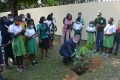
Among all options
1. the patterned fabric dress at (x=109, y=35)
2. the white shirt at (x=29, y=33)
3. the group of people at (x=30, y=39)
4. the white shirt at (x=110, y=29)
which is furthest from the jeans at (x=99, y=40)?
the white shirt at (x=29, y=33)

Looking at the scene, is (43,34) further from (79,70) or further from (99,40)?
(99,40)

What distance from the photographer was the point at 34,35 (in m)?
11.9

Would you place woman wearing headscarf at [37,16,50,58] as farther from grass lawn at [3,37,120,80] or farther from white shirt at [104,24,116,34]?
white shirt at [104,24,116,34]

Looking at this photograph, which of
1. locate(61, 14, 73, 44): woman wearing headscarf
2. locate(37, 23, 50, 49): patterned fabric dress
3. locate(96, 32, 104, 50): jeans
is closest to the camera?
locate(37, 23, 50, 49): patterned fabric dress

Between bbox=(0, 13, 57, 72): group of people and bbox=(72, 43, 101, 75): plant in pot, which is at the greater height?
bbox=(0, 13, 57, 72): group of people

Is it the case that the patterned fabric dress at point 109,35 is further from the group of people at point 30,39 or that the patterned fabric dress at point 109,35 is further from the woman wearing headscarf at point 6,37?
the woman wearing headscarf at point 6,37

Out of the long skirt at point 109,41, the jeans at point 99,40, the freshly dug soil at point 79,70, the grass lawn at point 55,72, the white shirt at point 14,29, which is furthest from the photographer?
the jeans at point 99,40

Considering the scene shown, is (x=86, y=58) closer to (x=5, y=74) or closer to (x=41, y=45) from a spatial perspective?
(x=41, y=45)

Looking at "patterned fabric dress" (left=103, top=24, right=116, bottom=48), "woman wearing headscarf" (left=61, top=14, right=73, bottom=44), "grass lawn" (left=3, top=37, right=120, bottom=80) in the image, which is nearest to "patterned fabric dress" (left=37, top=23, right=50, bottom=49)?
"grass lawn" (left=3, top=37, right=120, bottom=80)

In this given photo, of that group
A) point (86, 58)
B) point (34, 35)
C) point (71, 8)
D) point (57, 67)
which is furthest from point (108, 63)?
point (71, 8)

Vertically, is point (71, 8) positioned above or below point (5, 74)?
above

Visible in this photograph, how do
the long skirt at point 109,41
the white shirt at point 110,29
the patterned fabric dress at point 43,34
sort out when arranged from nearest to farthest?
the patterned fabric dress at point 43,34 → the white shirt at point 110,29 → the long skirt at point 109,41

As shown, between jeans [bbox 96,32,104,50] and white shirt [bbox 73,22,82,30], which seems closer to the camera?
jeans [bbox 96,32,104,50]

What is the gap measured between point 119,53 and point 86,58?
3.35 m
